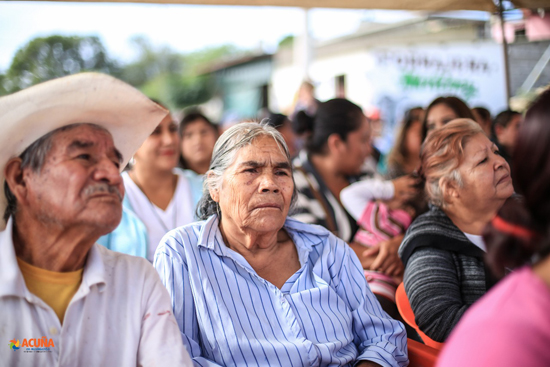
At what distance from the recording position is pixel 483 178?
245 centimetres

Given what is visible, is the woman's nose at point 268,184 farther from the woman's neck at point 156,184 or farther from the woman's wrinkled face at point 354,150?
the woman's wrinkled face at point 354,150

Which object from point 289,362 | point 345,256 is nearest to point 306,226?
point 345,256

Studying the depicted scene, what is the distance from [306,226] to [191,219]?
1.37m

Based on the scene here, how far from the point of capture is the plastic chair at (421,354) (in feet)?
6.89

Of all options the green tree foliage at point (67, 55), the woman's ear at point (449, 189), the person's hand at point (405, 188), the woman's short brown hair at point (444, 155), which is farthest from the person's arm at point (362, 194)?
the green tree foliage at point (67, 55)

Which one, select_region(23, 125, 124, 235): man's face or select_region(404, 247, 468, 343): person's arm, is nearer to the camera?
select_region(23, 125, 124, 235): man's face

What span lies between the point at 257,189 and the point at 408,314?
954 millimetres

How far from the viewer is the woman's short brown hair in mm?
2527

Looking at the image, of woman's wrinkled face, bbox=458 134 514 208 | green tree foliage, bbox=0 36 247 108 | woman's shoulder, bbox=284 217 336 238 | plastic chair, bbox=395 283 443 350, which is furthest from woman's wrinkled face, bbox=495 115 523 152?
green tree foliage, bbox=0 36 247 108

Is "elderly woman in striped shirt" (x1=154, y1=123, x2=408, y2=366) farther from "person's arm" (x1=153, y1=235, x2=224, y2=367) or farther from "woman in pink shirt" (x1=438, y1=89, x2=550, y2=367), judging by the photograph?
"woman in pink shirt" (x1=438, y1=89, x2=550, y2=367)

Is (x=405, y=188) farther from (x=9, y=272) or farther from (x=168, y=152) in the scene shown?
(x=9, y=272)

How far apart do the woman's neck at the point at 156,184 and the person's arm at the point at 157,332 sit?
6.07ft

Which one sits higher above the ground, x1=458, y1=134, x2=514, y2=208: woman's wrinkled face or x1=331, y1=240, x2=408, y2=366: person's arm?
x1=458, y1=134, x2=514, y2=208: woman's wrinkled face

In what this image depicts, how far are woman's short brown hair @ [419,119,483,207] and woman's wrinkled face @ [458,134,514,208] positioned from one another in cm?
4
